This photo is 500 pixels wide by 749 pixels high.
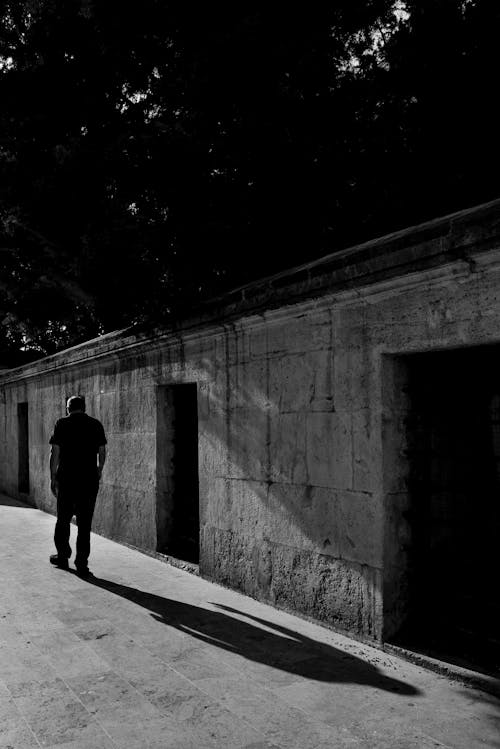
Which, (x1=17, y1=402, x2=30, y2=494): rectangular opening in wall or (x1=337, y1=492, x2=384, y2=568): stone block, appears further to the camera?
(x1=17, y1=402, x2=30, y2=494): rectangular opening in wall

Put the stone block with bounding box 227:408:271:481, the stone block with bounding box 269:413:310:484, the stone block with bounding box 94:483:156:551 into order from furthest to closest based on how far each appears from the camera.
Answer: the stone block with bounding box 94:483:156:551 < the stone block with bounding box 227:408:271:481 < the stone block with bounding box 269:413:310:484

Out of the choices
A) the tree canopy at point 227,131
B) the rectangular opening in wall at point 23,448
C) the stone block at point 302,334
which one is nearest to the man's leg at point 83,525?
the stone block at point 302,334

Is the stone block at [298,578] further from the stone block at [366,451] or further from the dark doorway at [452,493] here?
the stone block at [366,451]

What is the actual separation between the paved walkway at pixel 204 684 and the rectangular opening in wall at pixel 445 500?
0.48 metres

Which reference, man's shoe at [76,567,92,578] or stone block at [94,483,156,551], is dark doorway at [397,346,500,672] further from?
stone block at [94,483,156,551]

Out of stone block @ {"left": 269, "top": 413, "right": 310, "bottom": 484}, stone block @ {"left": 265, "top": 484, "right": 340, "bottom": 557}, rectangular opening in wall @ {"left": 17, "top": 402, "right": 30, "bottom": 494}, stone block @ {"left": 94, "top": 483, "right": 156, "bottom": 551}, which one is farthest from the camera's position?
rectangular opening in wall @ {"left": 17, "top": 402, "right": 30, "bottom": 494}

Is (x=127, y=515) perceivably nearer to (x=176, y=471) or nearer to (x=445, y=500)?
(x=176, y=471)

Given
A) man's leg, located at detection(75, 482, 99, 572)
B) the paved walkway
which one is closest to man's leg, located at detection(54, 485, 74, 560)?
man's leg, located at detection(75, 482, 99, 572)

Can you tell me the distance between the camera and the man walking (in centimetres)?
671

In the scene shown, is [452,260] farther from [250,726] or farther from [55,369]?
[55,369]

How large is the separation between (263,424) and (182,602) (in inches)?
63.2

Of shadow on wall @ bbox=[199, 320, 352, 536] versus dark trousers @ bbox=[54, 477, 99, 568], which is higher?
shadow on wall @ bbox=[199, 320, 352, 536]

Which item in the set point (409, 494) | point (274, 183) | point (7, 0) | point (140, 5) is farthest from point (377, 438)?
point (7, 0)

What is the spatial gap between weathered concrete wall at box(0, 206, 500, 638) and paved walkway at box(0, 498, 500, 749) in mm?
354
